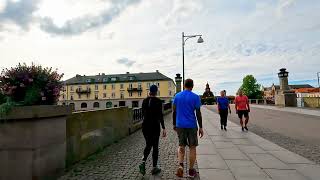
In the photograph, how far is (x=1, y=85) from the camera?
5.81 metres

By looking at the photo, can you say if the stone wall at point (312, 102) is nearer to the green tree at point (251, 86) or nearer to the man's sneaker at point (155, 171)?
the man's sneaker at point (155, 171)

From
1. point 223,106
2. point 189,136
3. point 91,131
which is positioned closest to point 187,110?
point 189,136

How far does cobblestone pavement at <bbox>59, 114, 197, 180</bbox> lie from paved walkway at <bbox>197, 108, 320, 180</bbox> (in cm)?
75

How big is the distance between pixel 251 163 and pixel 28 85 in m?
4.92


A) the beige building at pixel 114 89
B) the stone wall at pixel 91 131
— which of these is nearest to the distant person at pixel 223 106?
the stone wall at pixel 91 131

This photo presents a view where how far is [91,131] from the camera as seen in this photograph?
27.7ft

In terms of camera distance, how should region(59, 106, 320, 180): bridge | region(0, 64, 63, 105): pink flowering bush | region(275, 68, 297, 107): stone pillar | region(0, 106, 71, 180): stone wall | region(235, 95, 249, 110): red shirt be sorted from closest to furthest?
1. region(0, 106, 71, 180): stone wall
2. region(0, 64, 63, 105): pink flowering bush
3. region(59, 106, 320, 180): bridge
4. region(235, 95, 249, 110): red shirt
5. region(275, 68, 297, 107): stone pillar

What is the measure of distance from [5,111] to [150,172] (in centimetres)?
292

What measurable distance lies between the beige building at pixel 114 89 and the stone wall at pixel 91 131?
88379 millimetres

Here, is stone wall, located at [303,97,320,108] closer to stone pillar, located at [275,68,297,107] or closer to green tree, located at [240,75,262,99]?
stone pillar, located at [275,68,297,107]

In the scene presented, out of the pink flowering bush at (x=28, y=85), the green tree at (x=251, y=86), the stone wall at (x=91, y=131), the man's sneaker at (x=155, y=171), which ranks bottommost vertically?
the man's sneaker at (x=155, y=171)

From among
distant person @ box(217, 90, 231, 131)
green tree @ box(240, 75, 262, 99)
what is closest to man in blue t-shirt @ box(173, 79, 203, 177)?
distant person @ box(217, 90, 231, 131)

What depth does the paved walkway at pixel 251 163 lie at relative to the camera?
6.12 metres

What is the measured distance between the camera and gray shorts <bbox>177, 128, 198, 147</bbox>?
607 centimetres
